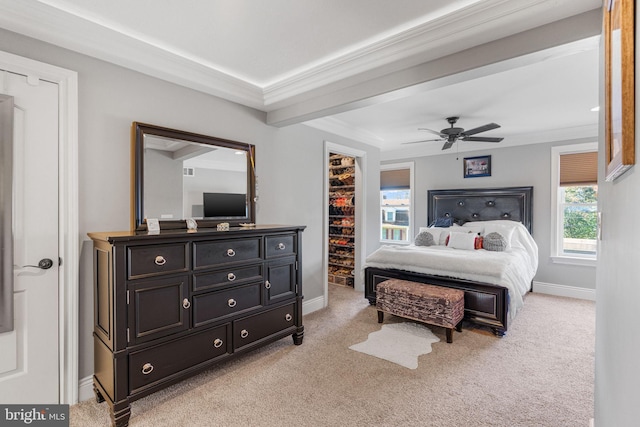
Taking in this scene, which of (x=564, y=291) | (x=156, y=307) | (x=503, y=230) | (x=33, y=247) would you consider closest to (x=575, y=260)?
(x=564, y=291)

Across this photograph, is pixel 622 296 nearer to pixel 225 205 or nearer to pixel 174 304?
pixel 174 304

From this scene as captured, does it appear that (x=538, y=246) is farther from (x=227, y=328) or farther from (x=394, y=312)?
(x=227, y=328)

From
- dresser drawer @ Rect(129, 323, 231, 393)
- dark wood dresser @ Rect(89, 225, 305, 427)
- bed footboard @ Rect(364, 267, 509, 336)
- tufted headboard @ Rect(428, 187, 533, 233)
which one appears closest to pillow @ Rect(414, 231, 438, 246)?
tufted headboard @ Rect(428, 187, 533, 233)

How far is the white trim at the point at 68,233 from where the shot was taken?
2.08 m

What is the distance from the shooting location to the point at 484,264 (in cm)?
340

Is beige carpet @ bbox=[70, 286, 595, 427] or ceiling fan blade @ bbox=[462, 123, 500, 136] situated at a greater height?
ceiling fan blade @ bbox=[462, 123, 500, 136]

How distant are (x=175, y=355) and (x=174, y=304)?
36 centimetres

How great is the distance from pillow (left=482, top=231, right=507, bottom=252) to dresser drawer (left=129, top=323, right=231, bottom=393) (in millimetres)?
3665

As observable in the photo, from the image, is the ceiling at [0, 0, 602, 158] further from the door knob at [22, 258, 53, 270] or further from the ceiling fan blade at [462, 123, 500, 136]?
the door knob at [22, 258, 53, 270]

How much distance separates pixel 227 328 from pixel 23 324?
4.13ft

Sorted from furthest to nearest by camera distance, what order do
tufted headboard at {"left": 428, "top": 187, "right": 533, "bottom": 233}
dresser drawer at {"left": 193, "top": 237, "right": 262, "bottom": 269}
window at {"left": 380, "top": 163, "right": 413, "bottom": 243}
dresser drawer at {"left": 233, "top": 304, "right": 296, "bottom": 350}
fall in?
window at {"left": 380, "top": 163, "right": 413, "bottom": 243} < tufted headboard at {"left": 428, "top": 187, "right": 533, "bottom": 233} < dresser drawer at {"left": 233, "top": 304, "right": 296, "bottom": 350} < dresser drawer at {"left": 193, "top": 237, "right": 262, "bottom": 269}

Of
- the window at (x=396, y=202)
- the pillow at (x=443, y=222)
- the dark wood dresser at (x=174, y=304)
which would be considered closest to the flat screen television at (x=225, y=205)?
the dark wood dresser at (x=174, y=304)

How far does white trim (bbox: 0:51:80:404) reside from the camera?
208 cm

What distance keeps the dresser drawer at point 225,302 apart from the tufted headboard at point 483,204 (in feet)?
13.7
